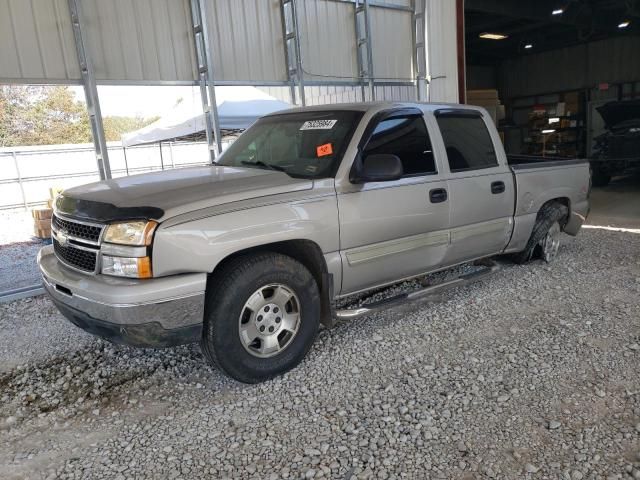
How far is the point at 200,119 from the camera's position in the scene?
35.3 feet

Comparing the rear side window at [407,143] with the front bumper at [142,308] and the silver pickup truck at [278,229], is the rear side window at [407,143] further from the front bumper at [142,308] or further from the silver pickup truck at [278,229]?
the front bumper at [142,308]

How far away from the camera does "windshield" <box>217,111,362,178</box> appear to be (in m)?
3.74

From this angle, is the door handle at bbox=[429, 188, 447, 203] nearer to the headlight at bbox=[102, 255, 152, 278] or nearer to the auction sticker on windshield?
the auction sticker on windshield

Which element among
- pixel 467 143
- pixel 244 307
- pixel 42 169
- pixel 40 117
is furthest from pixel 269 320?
pixel 40 117

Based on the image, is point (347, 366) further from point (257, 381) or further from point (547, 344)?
point (547, 344)

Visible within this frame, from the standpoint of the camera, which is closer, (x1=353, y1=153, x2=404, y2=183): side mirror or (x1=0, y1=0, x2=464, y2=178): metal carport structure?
(x1=353, y1=153, x2=404, y2=183): side mirror

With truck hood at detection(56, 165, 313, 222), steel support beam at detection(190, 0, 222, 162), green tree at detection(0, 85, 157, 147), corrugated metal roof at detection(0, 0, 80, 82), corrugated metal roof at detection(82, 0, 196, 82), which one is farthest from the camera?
green tree at detection(0, 85, 157, 147)

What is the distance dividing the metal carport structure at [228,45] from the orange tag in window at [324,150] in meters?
3.92

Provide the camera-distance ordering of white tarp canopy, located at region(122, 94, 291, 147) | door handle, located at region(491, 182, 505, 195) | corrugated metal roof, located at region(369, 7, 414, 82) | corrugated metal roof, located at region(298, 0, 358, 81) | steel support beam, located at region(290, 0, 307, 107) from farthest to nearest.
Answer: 1. corrugated metal roof, located at region(369, 7, 414, 82)
2. white tarp canopy, located at region(122, 94, 291, 147)
3. corrugated metal roof, located at region(298, 0, 358, 81)
4. steel support beam, located at region(290, 0, 307, 107)
5. door handle, located at region(491, 182, 505, 195)

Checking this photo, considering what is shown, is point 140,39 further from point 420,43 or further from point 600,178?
point 600,178

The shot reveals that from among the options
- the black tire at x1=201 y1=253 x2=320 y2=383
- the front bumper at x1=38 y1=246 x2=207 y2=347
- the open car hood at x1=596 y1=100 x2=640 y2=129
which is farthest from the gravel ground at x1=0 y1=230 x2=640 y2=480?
the open car hood at x1=596 y1=100 x2=640 y2=129

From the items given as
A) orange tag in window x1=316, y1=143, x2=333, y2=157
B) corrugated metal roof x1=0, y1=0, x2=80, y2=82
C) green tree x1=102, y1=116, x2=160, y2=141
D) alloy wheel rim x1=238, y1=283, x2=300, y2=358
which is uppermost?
green tree x1=102, y1=116, x2=160, y2=141

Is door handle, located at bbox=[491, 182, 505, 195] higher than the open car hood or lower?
lower

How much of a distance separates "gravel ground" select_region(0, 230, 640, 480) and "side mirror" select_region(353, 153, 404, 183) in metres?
1.29
